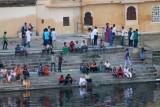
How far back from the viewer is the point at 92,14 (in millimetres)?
69625

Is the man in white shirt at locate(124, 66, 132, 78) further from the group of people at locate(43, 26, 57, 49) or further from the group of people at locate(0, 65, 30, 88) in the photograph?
the group of people at locate(0, 65, 30, 88)

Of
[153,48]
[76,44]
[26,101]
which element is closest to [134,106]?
[26,101]

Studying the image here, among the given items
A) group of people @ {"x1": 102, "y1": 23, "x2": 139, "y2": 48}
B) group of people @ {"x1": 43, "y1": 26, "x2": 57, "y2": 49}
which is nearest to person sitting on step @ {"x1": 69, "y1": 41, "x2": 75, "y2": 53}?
group of people @ {"x1": 43, "y1": 26, "x2": 57, "y2": 49}

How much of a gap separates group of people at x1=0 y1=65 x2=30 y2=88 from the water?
1256 mm

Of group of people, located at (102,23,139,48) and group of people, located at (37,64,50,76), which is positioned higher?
group of people, located at (102,23,139,48)

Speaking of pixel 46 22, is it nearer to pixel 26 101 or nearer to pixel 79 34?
pixel 79 34

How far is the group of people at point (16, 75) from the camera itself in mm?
57906

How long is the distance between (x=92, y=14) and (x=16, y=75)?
13112 millimetres

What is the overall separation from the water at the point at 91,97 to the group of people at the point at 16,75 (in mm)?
1256

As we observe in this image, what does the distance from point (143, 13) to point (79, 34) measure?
5.07 m

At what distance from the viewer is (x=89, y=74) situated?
196ft

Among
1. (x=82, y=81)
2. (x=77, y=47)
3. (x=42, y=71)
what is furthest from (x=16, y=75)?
(x=77, y=47)

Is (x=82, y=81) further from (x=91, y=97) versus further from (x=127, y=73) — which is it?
(x=91, y=97)

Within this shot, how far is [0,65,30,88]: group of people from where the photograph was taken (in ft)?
190
